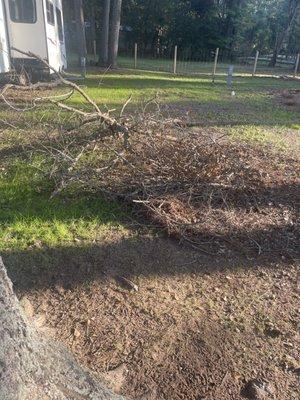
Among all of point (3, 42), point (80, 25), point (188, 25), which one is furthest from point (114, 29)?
point (188, 25)

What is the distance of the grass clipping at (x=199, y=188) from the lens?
13.4ft

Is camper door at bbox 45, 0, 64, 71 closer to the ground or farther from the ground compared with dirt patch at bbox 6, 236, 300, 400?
farther from the ground

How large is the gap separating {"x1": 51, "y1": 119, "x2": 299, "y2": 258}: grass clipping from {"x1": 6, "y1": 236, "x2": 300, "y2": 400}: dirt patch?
0.32m

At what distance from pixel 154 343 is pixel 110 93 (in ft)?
32.0

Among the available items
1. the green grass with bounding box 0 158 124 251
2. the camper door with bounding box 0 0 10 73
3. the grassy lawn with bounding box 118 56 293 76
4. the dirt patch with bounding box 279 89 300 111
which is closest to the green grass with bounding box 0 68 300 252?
the green grass with bounding box 0 158 124 251

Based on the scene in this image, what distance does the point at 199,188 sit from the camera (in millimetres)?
4656

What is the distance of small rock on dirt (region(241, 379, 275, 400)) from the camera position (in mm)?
2428

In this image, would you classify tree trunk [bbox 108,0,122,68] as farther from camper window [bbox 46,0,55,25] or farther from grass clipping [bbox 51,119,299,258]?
grass clipping [bbox 51,119,299,258]

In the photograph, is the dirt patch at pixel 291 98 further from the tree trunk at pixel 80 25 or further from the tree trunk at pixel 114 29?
the tree trunk at pixel 80 25

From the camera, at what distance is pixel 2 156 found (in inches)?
225

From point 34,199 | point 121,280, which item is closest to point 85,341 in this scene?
point 121,280

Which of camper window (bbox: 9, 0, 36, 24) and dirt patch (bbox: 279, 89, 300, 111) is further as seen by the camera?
dirt patch (bbox: 279, 89, 300, 111)

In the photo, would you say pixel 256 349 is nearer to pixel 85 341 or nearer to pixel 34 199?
pixel 85 341

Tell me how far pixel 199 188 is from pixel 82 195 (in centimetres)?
134
